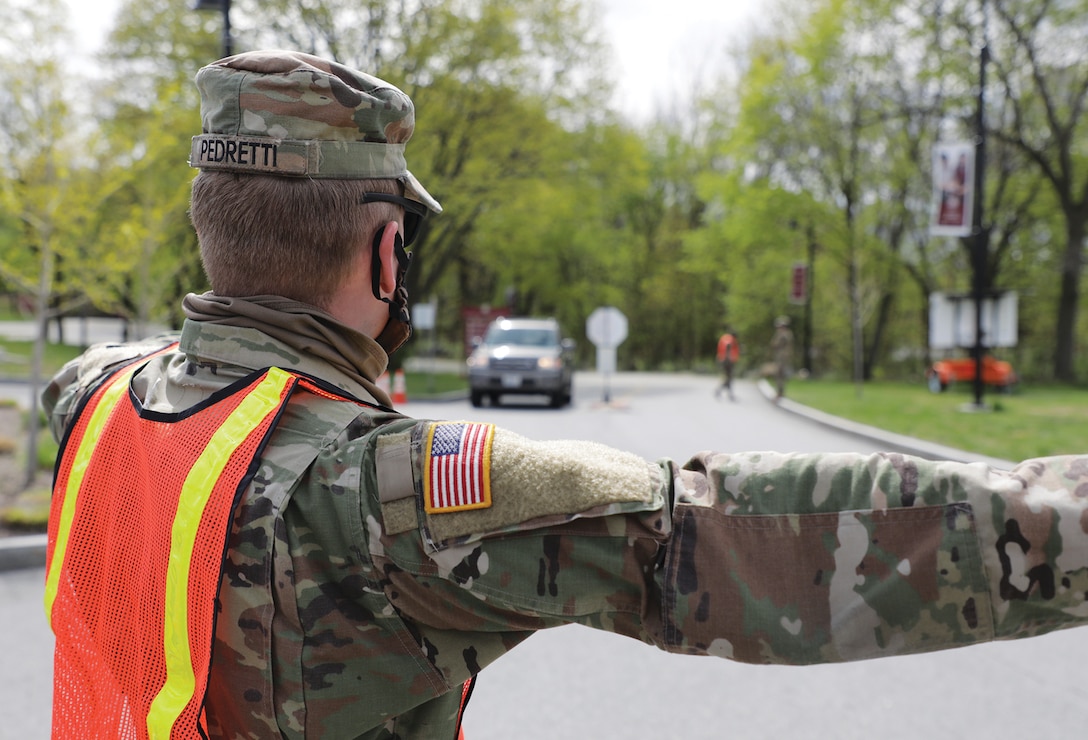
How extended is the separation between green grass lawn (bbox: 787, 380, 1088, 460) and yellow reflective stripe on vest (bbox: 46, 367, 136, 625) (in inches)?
407

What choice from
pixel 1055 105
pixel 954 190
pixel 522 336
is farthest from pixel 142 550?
pixel 1055 105

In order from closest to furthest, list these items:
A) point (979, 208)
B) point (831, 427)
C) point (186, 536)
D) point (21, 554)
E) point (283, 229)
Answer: point (186, 536) → point (283, 229) → point (21, 554) → point (831, 427) → point (979, 208)

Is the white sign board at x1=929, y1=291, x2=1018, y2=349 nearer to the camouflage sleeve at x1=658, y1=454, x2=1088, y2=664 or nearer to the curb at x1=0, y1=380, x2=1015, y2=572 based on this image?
the curb at x1=0, y1=380, x2=1015, y2=572

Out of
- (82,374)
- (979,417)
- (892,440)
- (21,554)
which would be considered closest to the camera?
(82,374)

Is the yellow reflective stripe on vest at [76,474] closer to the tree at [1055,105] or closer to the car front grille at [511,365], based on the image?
the car front grille at [511,365]

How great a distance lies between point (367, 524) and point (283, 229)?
0.42 meters

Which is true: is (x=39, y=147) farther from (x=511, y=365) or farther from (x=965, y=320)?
(x=965, y=320)

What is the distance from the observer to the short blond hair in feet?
3.97

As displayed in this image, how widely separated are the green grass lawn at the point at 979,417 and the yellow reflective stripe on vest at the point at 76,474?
1034 cm

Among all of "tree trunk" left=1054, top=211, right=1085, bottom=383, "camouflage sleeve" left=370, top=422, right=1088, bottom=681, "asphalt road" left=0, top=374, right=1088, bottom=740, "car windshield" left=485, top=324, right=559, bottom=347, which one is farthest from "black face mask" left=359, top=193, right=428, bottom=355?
"tree trunk" left=1054, top=211, right=1085, bottom=383

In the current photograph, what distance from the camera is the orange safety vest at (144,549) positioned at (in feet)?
3.59

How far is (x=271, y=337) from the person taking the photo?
4.03 feet

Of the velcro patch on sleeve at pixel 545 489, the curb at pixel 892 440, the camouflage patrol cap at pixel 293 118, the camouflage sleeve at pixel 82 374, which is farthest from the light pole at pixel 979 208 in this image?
the velcro patch on sleeve at pixel 545 489

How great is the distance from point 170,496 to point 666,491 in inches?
24.1
